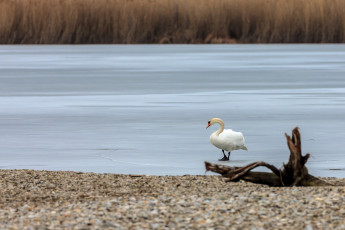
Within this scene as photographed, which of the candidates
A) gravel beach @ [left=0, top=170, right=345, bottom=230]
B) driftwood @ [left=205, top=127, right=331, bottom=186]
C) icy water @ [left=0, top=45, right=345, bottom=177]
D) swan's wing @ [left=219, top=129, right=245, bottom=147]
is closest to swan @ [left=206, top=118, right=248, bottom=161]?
swan's wing @ [left=219, top=129, right=245, bottom=147]

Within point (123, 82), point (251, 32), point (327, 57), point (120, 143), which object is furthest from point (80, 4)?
point (120, 143)

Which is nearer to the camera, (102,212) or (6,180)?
(102,212)

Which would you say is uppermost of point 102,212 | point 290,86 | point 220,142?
point 290,86

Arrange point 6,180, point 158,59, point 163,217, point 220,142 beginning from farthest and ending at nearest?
point 158,59
point 220,142
point 6,180
point 163,217

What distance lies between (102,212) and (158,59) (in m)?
21.2

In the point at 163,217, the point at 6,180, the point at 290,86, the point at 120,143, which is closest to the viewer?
the point at 163,217

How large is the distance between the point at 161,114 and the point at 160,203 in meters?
6.10

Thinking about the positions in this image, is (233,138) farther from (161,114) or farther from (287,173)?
(161,114)

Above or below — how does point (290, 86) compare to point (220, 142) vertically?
above

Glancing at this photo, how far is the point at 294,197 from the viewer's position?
18.2ft

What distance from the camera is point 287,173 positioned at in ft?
20.7

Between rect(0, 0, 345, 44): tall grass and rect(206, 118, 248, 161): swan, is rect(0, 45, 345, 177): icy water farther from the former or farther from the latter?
rect(0, 0, 345, 44): tall grass

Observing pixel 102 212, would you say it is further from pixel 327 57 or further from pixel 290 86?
pixel 327 57

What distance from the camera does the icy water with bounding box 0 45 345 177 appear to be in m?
7.85
